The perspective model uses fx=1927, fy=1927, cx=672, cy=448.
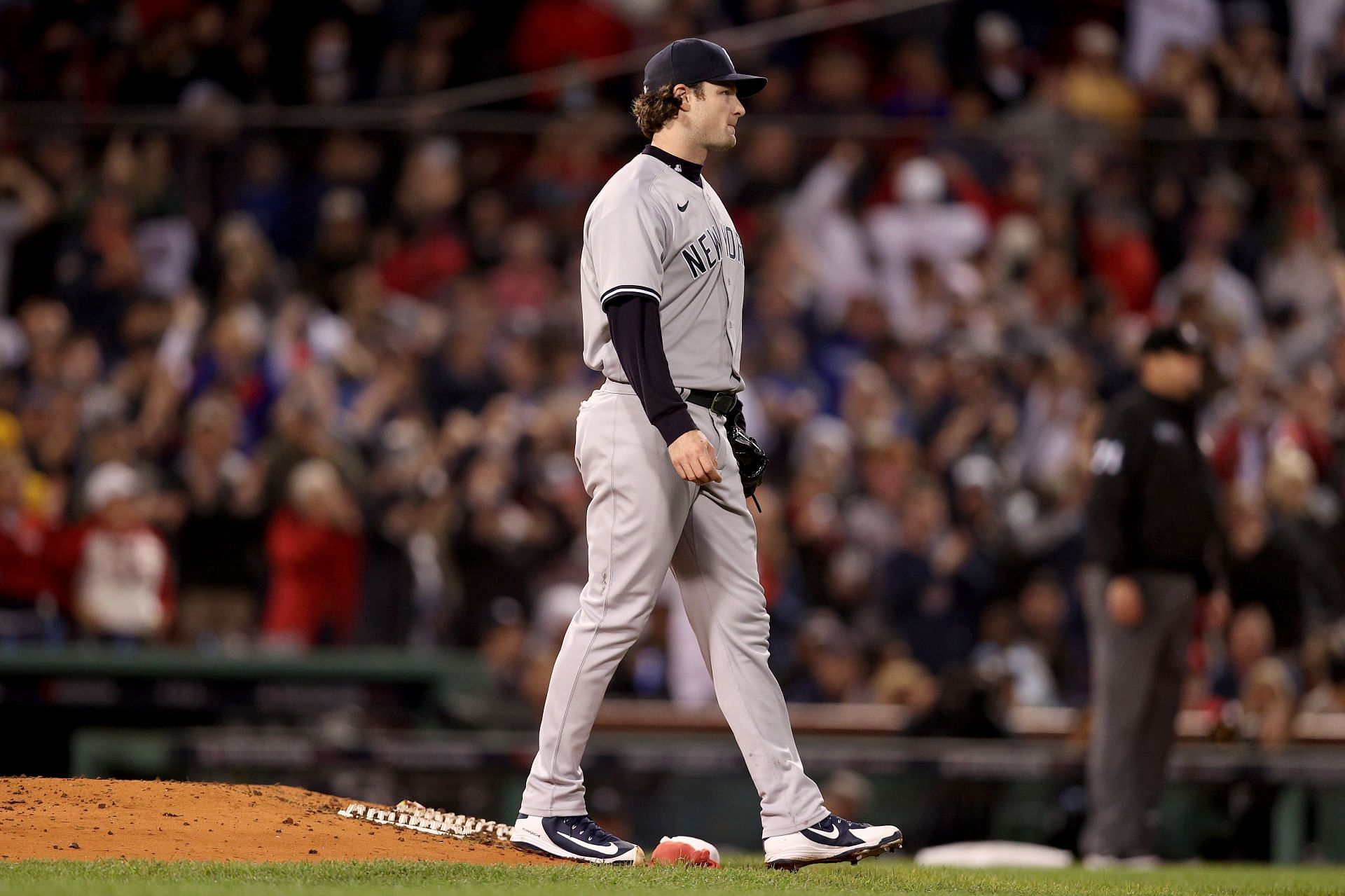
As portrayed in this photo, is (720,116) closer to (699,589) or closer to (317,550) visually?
(699,589)

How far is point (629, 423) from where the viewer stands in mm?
5223

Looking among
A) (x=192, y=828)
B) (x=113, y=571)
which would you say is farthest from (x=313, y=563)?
(x=192, y=828)

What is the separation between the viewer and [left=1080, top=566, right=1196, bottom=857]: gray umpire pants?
7.70 m

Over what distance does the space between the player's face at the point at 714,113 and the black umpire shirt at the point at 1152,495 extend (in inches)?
120

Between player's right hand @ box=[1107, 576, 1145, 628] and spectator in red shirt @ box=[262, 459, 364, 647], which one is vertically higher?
player's right hand @ box=[1107, 576, 1145, 628]

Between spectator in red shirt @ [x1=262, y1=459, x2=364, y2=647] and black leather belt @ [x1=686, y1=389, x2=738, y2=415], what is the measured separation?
5.96 metres

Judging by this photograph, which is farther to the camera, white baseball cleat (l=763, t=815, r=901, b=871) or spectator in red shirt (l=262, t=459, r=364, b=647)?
spectator in red shirt (l=262, t=459, r=364, b=647)

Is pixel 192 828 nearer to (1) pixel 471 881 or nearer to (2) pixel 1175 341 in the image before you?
(1) pixel 471 881

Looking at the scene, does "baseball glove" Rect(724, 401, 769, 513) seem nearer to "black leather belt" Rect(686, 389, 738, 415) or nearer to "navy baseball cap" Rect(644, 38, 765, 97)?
"black leather belt" Rect(686, 389, 738, 415)

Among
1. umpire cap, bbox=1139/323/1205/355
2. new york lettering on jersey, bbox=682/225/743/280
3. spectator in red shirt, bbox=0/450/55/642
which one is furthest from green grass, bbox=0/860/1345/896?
spectator in red shirt, bbox=0/450/55/642

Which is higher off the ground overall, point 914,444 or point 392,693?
point 914,444

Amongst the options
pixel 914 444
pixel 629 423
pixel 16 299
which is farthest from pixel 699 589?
pixel 16 299

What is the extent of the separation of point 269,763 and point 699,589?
4.56 m

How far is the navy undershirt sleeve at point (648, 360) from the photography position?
501cm
